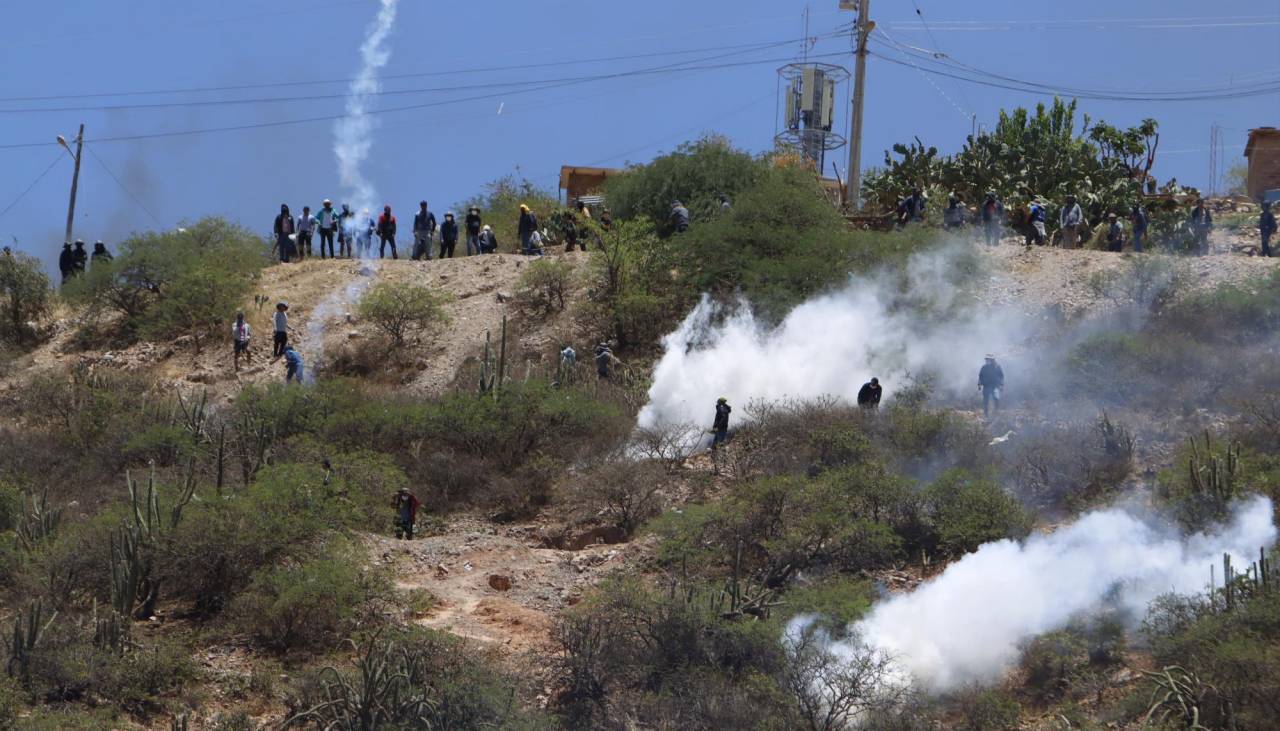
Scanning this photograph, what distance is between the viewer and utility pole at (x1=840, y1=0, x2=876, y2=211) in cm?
3712

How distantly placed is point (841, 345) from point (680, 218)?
6.82m

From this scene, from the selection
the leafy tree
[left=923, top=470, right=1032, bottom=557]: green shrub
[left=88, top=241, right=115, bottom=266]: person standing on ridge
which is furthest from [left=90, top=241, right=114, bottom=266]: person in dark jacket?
[left=923, top=470, right=1032, bottom=557]: green shrub

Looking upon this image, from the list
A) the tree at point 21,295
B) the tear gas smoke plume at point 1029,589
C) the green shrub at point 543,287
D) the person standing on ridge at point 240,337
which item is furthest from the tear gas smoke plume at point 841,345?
the tree at point 21,295

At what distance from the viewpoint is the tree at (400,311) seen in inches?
1209

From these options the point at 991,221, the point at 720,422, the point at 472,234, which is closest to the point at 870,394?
the point at 720,422

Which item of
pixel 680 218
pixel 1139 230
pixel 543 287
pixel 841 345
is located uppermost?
pixel 1139 230

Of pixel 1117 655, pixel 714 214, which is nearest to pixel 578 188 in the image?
pixel 714 214

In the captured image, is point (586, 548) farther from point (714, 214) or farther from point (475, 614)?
point (714, 214)

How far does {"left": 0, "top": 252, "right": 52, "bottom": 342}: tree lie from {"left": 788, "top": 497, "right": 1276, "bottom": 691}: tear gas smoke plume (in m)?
20.4

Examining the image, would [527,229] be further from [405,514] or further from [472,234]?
[405,514]

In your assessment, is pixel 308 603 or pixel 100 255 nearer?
pixel 308 603

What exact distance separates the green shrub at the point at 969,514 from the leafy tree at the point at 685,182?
48.0ft

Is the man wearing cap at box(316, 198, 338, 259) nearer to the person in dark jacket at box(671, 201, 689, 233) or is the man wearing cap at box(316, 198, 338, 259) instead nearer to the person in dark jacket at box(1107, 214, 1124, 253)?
the person in dark jacket at box(671, 201, 689, 233)

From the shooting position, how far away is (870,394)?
24.3 meters
